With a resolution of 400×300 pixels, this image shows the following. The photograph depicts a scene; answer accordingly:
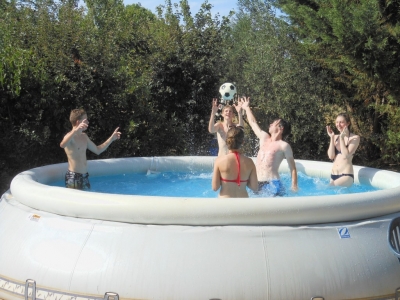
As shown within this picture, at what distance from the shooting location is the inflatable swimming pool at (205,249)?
3.77 meters

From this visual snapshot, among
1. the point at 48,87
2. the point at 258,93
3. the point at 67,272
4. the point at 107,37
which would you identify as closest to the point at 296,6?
the point at 258,93

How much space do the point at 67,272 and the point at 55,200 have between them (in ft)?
2.21

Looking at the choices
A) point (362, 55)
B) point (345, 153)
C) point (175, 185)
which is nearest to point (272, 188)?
point (345, 153)

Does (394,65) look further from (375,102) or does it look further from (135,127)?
(135,127)

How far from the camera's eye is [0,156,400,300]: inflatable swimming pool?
3.77m

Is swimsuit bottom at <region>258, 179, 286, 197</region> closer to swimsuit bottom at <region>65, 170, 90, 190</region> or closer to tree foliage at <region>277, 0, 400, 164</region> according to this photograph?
swimsuit bottom at <region>65, 170, 90, 190</region>

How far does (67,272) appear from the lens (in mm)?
3982

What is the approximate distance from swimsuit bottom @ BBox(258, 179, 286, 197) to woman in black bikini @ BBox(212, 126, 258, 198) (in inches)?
56.4

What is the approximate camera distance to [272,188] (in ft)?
20.4

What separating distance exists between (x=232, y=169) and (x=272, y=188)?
161 centimetres

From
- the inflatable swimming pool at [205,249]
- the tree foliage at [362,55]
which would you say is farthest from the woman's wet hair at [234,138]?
the tree foliage at [362,55]

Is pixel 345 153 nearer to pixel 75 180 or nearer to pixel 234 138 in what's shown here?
pixel 234 138

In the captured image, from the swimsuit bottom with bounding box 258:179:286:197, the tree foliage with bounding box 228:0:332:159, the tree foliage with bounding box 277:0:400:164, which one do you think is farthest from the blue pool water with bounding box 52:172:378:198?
the tree foliage with bounding box 228:0:332:159

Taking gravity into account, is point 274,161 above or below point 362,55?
below
